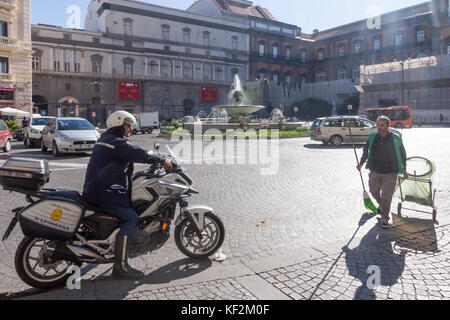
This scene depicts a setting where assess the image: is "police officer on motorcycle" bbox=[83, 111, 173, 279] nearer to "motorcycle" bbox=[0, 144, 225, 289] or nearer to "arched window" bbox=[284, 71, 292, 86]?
"motorcycle" bbox=[0, 144, 225, 289]

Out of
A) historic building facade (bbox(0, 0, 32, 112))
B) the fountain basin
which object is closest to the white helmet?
the fountain basin

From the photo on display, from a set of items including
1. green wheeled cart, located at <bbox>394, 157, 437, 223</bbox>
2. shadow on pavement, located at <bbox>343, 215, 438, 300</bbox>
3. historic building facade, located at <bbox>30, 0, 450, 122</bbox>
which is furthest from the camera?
historic building facade, located at <bbox>30, 0, 450, 122</bbox>

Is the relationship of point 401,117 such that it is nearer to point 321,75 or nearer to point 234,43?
point 234,43

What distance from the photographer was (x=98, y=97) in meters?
51.8

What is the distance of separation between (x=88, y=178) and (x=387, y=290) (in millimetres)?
3177

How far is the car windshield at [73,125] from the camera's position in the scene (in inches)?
610

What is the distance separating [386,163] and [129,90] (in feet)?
170

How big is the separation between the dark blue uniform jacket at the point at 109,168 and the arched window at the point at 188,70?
5789 cm

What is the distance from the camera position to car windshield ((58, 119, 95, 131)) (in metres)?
15.5
